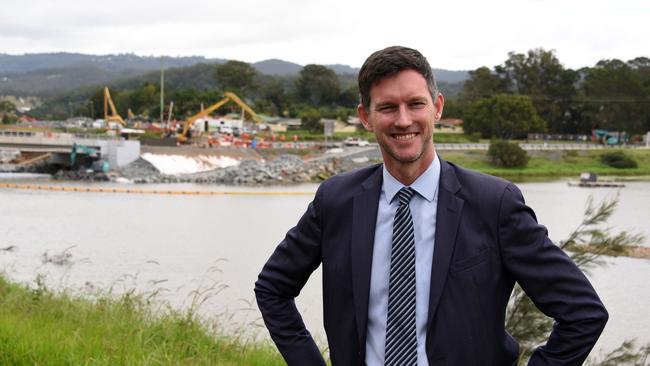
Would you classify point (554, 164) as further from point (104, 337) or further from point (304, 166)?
point (104, 337)

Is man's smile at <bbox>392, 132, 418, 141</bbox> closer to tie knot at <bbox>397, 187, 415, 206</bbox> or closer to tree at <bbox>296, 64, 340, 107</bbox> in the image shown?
tie knot at <bbox>397, 187, 415, 206</bbox>

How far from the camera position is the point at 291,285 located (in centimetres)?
230

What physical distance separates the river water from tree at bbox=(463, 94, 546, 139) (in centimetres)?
2608

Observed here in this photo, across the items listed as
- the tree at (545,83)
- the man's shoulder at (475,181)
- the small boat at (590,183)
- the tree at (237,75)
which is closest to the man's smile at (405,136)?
the man's shoulder at (475,181)

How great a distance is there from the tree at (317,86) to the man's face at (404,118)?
86207 mm

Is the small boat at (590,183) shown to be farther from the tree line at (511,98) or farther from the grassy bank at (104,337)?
the grassy bank at (104,337)

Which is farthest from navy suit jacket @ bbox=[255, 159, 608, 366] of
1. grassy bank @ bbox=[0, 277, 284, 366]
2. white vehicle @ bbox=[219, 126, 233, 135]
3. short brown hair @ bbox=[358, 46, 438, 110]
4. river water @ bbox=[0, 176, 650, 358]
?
white vehicle @ bbox=[219, 126, 233, 135]

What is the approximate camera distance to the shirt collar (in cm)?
208

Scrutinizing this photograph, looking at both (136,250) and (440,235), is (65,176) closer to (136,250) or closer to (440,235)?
(136,250)

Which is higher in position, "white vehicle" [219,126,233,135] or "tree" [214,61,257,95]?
"tree" [214,61,257,95]

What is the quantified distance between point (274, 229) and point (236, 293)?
911cm

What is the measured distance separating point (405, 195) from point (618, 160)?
50704 mm

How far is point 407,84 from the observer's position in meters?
2.07

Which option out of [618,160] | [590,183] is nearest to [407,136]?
[590,183]
